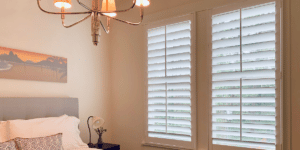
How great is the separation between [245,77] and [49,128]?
222 cm

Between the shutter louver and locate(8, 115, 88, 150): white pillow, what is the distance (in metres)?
1.07

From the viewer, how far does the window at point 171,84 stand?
2.98m

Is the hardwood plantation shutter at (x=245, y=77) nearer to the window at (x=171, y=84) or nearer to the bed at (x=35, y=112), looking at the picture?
the window at (x=171, y=84)

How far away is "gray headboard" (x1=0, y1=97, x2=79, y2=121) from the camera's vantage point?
2398 millimetres

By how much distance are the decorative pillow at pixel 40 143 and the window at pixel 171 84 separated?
1.36 m

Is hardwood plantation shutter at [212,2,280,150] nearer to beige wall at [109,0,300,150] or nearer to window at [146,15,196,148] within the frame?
beige wall at [109,0,300,150]

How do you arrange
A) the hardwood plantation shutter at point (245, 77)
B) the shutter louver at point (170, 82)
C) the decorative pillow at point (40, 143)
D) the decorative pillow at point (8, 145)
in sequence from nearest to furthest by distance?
1. the decorative pillow at point (8, 145)
2. the decorative pillow at point (40, 143)
3. the hardwood plantation shutter at point (245, 77)
4. the shutter louver at point (170, 82)

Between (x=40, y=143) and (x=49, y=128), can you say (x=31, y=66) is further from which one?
(x=40, y=143)

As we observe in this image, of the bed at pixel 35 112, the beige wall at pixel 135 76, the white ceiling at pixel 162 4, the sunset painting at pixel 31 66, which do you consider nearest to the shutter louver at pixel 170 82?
the beige wall at pixel 135 76

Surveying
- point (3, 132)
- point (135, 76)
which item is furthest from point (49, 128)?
point (135, 76)

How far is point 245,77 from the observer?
8.47 feet

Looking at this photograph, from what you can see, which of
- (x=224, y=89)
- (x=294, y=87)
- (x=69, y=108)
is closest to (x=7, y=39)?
(x=69, y=108)

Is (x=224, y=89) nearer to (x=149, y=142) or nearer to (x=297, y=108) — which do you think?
(x=297, y=108)

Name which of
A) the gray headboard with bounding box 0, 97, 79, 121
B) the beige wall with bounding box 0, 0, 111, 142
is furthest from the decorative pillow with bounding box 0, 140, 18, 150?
the beige wall with bounding box 0, 0, 111, 142
